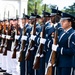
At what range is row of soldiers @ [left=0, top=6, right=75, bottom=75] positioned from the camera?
8484 mm

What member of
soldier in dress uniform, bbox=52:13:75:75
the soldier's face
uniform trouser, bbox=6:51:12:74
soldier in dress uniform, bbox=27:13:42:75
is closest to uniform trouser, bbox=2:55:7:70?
uniform trouser, bbox=6:51:12:74

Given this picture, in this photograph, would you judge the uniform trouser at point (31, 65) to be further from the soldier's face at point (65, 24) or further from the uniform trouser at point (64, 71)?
the soldier's face at point (65, 24)

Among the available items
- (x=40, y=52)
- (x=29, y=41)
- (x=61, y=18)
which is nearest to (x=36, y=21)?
(x=29, y=41)

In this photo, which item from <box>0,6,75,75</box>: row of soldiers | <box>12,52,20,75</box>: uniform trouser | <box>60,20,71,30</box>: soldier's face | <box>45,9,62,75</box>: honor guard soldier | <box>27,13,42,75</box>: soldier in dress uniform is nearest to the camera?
<box>60,20,71,30</box>: soldier's face

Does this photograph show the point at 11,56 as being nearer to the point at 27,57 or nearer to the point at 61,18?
the point at 27,57

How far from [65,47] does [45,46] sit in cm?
107

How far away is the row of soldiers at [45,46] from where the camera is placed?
8484 millimetres

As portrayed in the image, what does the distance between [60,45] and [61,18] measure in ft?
1.71

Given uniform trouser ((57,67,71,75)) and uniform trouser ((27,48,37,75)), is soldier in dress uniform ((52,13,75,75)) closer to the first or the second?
uniform trouser ((57,67,71,75))

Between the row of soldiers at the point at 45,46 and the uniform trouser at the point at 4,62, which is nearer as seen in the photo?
the row of soldiers at the point at 45,46

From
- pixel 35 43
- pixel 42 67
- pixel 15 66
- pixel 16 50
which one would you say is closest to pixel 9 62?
pixel 15 66

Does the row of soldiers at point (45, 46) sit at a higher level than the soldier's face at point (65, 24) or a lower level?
lower

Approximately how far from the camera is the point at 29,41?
10.6 metres

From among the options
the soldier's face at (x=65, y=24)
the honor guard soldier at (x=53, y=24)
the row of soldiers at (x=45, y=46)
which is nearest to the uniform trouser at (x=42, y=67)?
the row of soldiers at (x=45, y=46)
